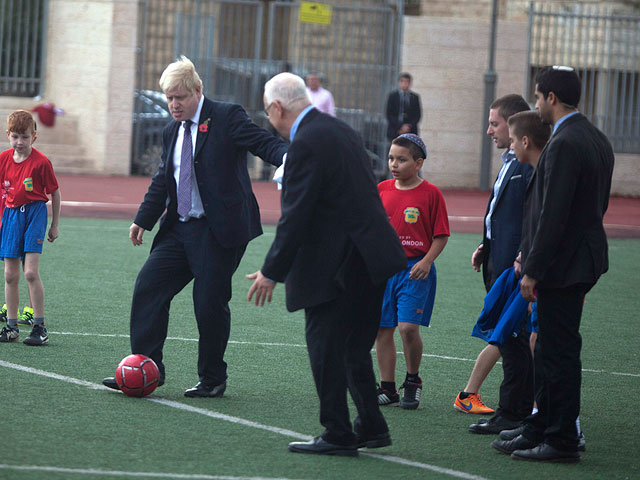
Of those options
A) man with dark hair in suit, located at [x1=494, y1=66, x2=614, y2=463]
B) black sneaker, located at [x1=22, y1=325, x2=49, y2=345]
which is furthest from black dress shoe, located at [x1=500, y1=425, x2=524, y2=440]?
black sneaker, located at [x1=22, y1=325, x2=49, y2=345]

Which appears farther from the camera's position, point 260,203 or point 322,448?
point 260,203

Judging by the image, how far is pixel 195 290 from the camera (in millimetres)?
6703

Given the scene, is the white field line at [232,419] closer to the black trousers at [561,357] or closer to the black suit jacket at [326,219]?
the black trousers at [561,357]

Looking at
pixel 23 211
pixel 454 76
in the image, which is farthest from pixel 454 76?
pixel 23 211

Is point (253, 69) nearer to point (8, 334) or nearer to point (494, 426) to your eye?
point (8, 334)

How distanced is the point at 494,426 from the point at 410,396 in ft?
2.20

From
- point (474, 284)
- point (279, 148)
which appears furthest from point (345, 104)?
point (279, 148)

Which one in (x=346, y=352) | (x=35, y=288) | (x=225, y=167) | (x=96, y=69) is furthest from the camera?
(x=96, y=69)

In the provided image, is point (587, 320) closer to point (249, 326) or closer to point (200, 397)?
point (249, 326)

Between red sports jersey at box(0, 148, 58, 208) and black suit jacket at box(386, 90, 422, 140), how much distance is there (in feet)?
44.9

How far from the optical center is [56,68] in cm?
2283

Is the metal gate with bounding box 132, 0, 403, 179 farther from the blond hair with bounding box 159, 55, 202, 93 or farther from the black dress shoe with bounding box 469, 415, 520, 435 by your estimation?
the black dress shoe with bounding box 469, 415, 520, 435

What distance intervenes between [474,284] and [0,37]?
1414 cm

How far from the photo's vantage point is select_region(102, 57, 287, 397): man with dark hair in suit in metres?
6.54
